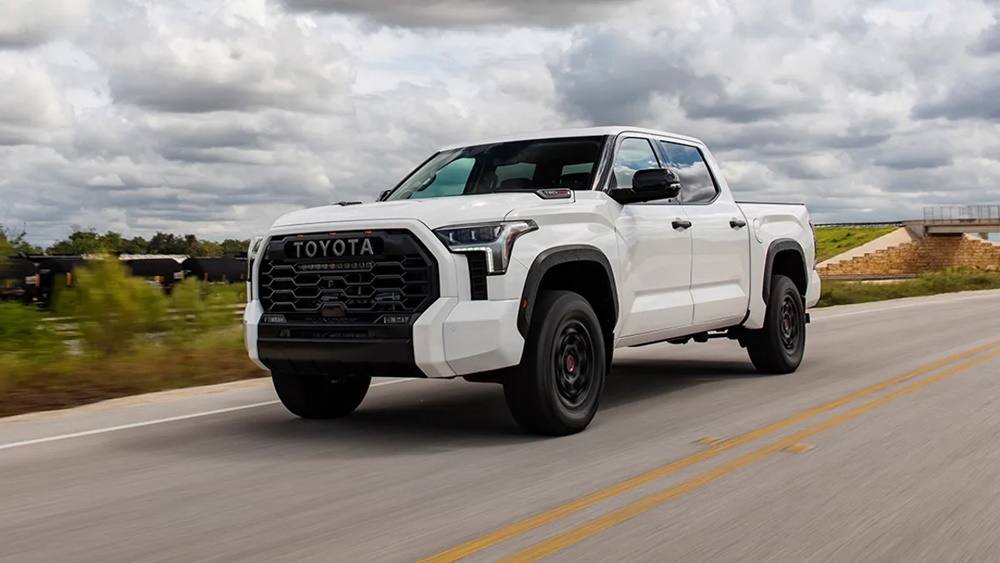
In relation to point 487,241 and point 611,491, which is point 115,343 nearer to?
point 487,241

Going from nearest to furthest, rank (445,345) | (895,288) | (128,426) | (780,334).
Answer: (445,345) < (128,426) < (780,334) < (895,288)

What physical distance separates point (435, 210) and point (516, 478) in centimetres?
187

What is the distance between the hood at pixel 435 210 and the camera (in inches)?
275

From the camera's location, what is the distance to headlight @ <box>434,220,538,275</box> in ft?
22.6

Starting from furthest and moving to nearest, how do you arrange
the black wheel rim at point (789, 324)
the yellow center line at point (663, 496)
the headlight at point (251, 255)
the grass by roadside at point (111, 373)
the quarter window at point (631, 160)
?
1. the black wheel rim at point (789, 324)
2. the grass by roadside at point (111, 373)
3. the quarter window at point (631, 160)
4. the headlight at point (251, 255)
5. the yellow center line at point (663, 496)

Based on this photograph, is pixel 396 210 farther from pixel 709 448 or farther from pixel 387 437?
pixel 709 448

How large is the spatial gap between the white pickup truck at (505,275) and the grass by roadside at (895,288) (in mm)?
20116

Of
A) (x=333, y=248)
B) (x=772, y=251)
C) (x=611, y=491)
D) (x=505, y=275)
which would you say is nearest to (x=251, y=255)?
(x=333, y=248)

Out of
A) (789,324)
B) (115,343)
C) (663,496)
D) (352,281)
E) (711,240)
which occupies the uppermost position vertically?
(711,240)

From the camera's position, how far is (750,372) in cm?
1132

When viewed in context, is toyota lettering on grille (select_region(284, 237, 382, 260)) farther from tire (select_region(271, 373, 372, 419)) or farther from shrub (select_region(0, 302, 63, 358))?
shrub (select_region(0, 302, 63, 358))

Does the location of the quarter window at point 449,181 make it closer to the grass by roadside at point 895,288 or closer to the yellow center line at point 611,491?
the yellow center line at point 611,491

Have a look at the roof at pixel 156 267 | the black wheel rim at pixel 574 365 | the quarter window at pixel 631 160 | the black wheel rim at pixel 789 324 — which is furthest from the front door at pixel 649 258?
the roof at pixel 156 267

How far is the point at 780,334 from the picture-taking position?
35.5ft
